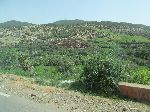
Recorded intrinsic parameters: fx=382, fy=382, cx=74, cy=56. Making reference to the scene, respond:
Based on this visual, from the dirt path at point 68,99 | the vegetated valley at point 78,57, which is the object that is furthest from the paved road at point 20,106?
the vegetated valley at point 78,57

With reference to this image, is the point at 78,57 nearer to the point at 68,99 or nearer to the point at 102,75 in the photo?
the point at 102,75

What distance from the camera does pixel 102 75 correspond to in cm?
A: 1453

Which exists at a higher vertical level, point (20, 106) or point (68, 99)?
point (20, 106)

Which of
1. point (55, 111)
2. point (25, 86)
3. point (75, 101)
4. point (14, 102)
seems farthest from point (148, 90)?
point (25, 86)

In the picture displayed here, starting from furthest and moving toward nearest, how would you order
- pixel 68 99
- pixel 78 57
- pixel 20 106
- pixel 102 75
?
1. pixel 78 57
2. pixel 102 75
3. pixel 68 99
4. pixel 20 106

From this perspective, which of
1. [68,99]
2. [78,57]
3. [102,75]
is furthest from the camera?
[78,57]

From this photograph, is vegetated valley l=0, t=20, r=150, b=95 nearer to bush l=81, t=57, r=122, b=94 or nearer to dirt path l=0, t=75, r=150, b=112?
bush l=81, t=57, r=122, b=94

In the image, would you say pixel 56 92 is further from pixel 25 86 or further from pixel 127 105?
pixel 127 105

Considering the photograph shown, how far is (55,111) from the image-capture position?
10688 millimetres

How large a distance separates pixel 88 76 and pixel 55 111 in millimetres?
4507

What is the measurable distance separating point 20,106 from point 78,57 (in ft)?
140

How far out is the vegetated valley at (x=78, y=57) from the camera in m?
14.9

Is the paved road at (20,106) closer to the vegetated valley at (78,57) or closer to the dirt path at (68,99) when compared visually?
the dirt path at (68,99)

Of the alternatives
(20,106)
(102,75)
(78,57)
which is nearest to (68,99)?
(20,106)
